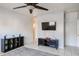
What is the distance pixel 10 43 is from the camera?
13.3 feet

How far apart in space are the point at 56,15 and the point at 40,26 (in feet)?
3.98

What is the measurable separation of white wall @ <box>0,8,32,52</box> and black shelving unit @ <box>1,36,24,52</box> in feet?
1.37

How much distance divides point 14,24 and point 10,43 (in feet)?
3.69

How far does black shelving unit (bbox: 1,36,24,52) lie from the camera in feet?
12.3

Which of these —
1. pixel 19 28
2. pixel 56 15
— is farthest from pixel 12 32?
pixel 56 15

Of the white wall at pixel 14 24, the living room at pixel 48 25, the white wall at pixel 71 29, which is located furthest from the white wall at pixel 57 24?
the white wall at pixel 14 24

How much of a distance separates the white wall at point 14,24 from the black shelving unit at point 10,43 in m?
0.42

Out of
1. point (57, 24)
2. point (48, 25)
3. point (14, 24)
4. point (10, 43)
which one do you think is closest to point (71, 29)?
point (57, 24)

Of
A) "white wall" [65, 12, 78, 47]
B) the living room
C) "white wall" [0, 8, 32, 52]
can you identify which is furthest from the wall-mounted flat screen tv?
"white wall" [0, 8, 32, 52]

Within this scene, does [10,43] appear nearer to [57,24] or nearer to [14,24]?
Answer: [14,24]

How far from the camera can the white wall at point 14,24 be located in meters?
4.06

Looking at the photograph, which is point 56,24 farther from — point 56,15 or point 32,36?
point 32,36

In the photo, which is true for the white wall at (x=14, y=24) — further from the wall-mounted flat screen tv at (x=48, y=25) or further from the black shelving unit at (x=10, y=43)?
the wall-mounted flat screen tv at (x=48, y=25)

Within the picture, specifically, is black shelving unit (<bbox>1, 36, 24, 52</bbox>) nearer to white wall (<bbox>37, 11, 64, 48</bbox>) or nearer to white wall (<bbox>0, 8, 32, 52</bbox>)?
→ white wall (<bbox>0, 8, 32, 52</bbox>)
